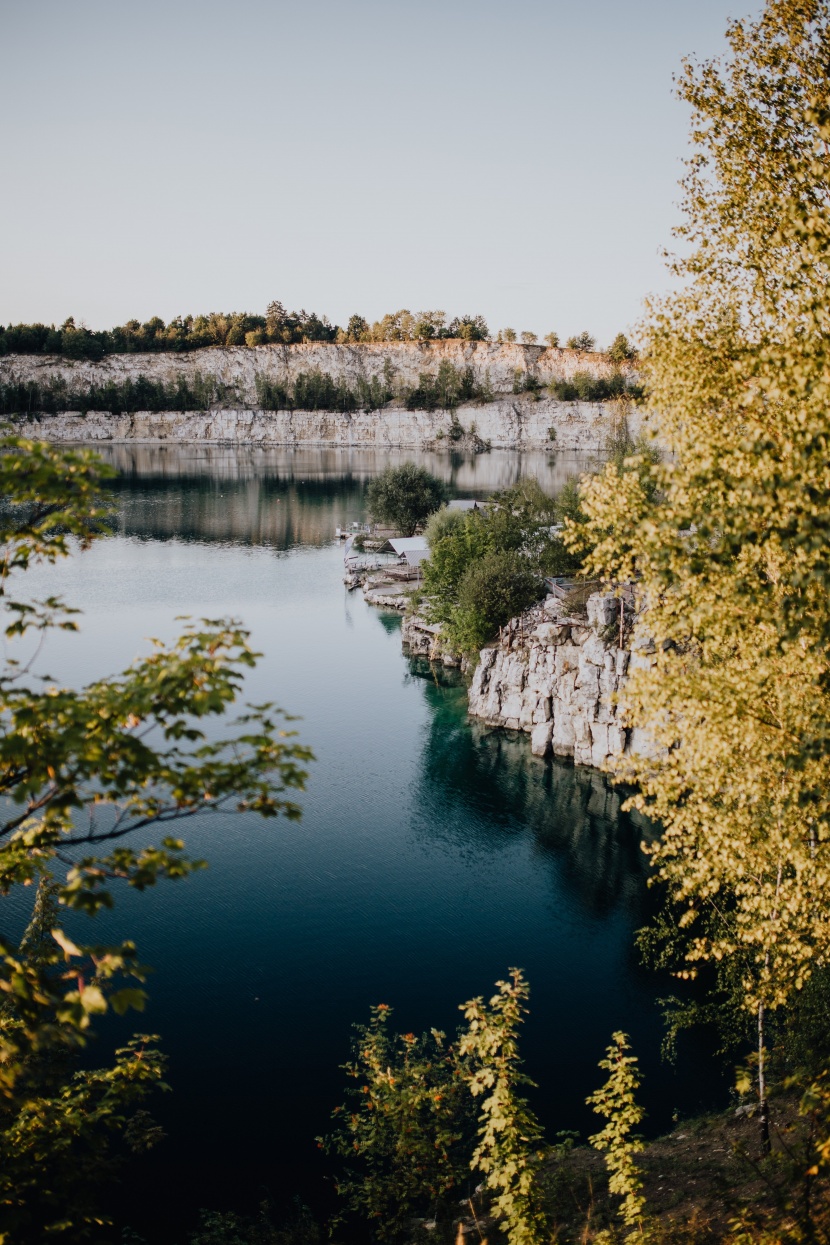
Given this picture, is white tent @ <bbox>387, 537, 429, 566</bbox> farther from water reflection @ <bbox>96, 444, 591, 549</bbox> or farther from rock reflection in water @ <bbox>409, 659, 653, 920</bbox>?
rock reflection in water @ <bbox>409, 659, 653, 920</bbox>

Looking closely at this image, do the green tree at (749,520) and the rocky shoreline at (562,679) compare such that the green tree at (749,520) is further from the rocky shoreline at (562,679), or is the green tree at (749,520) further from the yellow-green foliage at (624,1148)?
the rocky shoreline at (562,679)

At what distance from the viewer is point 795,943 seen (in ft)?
37.9

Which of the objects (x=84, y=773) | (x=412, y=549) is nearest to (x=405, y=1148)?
(x=84, y=773)

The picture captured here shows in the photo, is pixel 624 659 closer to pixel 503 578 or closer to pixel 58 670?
pixel 503 578

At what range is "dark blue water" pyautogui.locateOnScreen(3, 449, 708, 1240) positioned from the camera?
19.0m

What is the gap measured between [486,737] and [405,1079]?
92.3 feet

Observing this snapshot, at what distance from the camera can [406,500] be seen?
9150 centimetres

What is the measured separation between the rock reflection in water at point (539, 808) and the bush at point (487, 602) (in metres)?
5.68

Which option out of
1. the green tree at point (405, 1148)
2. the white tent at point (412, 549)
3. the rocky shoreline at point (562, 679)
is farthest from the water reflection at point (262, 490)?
the green tree at point (405, 1148)

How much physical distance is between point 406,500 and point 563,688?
5450cm

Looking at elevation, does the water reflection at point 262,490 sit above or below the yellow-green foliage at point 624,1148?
above

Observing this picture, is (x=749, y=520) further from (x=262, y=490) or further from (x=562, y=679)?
(x=262, y=490)

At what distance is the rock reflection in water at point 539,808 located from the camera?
1207 inches

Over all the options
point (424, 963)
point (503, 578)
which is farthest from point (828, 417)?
point (503, 578)
